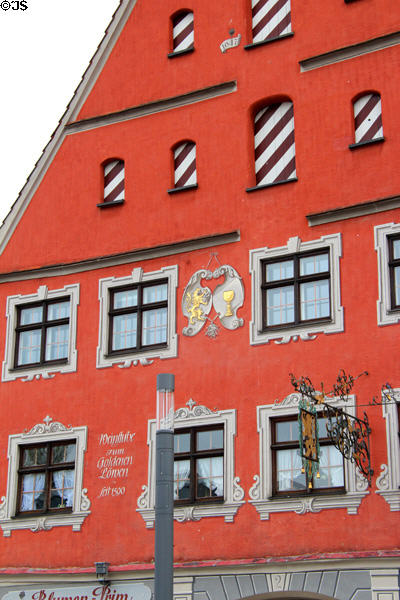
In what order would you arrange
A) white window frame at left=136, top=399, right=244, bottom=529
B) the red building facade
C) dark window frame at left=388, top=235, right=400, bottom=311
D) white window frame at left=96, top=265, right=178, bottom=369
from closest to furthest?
1. the red building facade
2. dark window frame at left=388, top=235, right=400, bottom=311
3. white window frame at left=136, top=399, right=244, bottom=529
4. white window frame at left=96, top=265, right=178, bottom=369

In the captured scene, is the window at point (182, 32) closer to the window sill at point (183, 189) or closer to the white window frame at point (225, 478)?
the window sill at point (183, 189)

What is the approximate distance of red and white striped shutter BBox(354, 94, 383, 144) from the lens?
20.6m

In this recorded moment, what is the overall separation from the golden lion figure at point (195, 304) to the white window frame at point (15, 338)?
2712mm

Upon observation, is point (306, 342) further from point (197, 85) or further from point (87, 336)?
point (197, 85)

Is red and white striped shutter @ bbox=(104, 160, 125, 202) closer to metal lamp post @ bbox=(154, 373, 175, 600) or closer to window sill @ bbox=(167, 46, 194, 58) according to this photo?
window sill @ bbox=(167, 46, 194, 58)

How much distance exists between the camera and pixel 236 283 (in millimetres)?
21109

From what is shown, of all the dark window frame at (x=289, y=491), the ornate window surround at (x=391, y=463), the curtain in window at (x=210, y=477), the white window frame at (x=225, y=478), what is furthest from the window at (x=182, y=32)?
the ornate window surround at (x=391, y=463)

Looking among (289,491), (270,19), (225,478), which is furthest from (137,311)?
(270,19)

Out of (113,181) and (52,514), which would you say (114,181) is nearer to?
(113,181)

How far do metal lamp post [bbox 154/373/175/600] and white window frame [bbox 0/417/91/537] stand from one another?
8.20 meters

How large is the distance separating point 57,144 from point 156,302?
16.1 ft

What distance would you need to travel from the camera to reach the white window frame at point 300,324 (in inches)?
780


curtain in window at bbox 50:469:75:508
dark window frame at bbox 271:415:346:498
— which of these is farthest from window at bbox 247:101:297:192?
curtain in window at bbox 50:469:75:508

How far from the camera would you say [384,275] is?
64.1 ft
